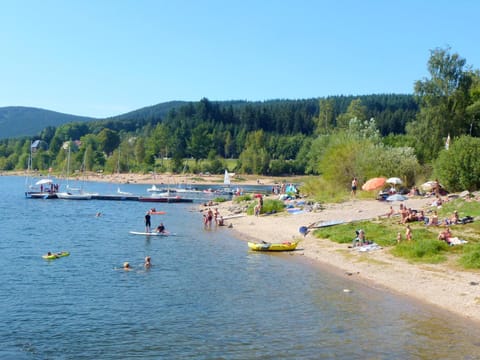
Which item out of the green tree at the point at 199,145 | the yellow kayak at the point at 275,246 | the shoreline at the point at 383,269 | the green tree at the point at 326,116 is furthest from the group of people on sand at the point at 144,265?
the green tree at the point at 199,145

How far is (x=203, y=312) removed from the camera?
73.5 feet

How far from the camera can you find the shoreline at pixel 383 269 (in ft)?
75.7

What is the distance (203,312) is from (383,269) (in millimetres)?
10928

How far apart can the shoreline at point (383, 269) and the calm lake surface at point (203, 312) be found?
105 centimetres

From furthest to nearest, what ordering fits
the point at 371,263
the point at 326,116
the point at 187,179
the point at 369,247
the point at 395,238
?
1. the point at 187,179
2. the point at 326,116
3. the point at 395,238
4. the point at 369,247
5. the point at 371,263

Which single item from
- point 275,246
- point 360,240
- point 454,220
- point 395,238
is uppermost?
point 454,220

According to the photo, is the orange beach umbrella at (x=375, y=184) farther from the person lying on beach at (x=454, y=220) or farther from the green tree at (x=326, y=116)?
the green tree at (x=326, y=116)

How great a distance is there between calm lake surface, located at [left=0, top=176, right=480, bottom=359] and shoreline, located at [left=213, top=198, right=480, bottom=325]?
3.44ft

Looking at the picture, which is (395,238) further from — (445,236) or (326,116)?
(326,116)

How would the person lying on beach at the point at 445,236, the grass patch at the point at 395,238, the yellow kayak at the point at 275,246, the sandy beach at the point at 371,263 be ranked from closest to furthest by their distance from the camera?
the sandy beach at the point at 371,263 → the grass patch at the point at 395,238 → the person lying on beach at the point at 445,236 → the yellow kayak at the point at 275,246

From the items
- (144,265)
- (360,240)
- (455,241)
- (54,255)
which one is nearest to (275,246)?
(360,240)

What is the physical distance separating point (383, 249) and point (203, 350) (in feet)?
58.0

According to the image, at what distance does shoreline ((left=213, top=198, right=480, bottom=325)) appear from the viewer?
23.1m

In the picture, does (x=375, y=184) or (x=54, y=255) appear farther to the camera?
(x=375, y=184)
